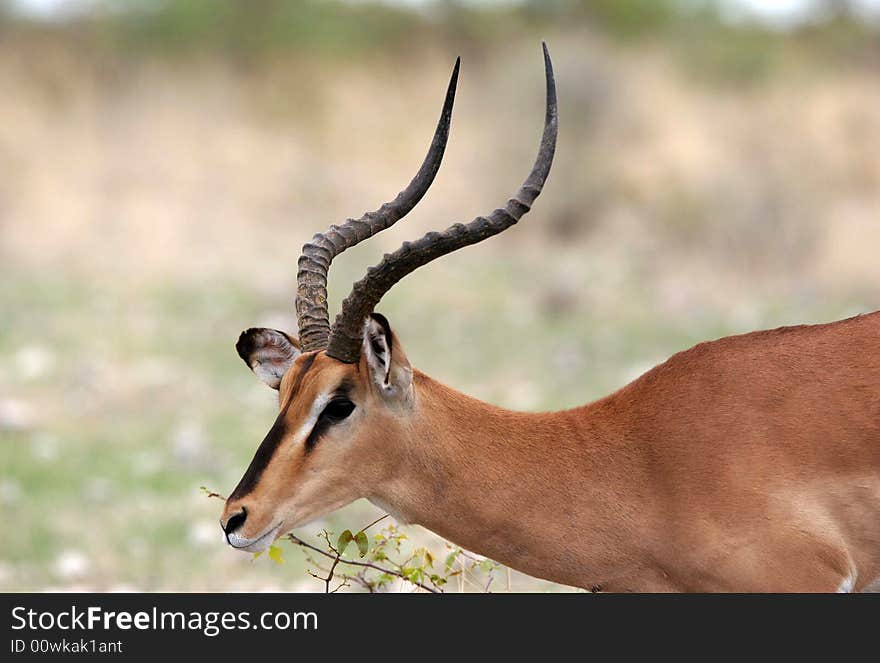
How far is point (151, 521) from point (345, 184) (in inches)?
493

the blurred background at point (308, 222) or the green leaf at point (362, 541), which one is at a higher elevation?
the blurred background at point (308, 222)

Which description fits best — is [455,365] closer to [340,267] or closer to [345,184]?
[340,267]

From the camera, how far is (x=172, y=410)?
11312 millimetres

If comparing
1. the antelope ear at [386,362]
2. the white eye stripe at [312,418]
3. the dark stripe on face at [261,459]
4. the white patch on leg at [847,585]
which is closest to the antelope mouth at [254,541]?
the dark stripe on face at [261,459]

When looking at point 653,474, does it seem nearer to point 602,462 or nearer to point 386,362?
point 602,462

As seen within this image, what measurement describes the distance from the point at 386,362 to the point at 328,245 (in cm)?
80

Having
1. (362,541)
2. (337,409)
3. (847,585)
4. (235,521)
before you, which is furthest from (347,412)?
(847,585)

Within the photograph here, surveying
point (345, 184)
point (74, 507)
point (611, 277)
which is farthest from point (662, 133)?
point (74, 507)

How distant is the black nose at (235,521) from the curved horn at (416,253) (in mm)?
613

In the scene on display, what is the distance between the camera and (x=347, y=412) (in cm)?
439

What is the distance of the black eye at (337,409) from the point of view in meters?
4.36

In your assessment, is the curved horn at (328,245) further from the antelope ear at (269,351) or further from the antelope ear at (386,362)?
the antelope ear at (386,362)

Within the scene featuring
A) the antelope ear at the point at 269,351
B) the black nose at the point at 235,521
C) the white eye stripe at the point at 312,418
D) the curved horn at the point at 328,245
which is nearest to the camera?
the black nose at the point at 235,521
